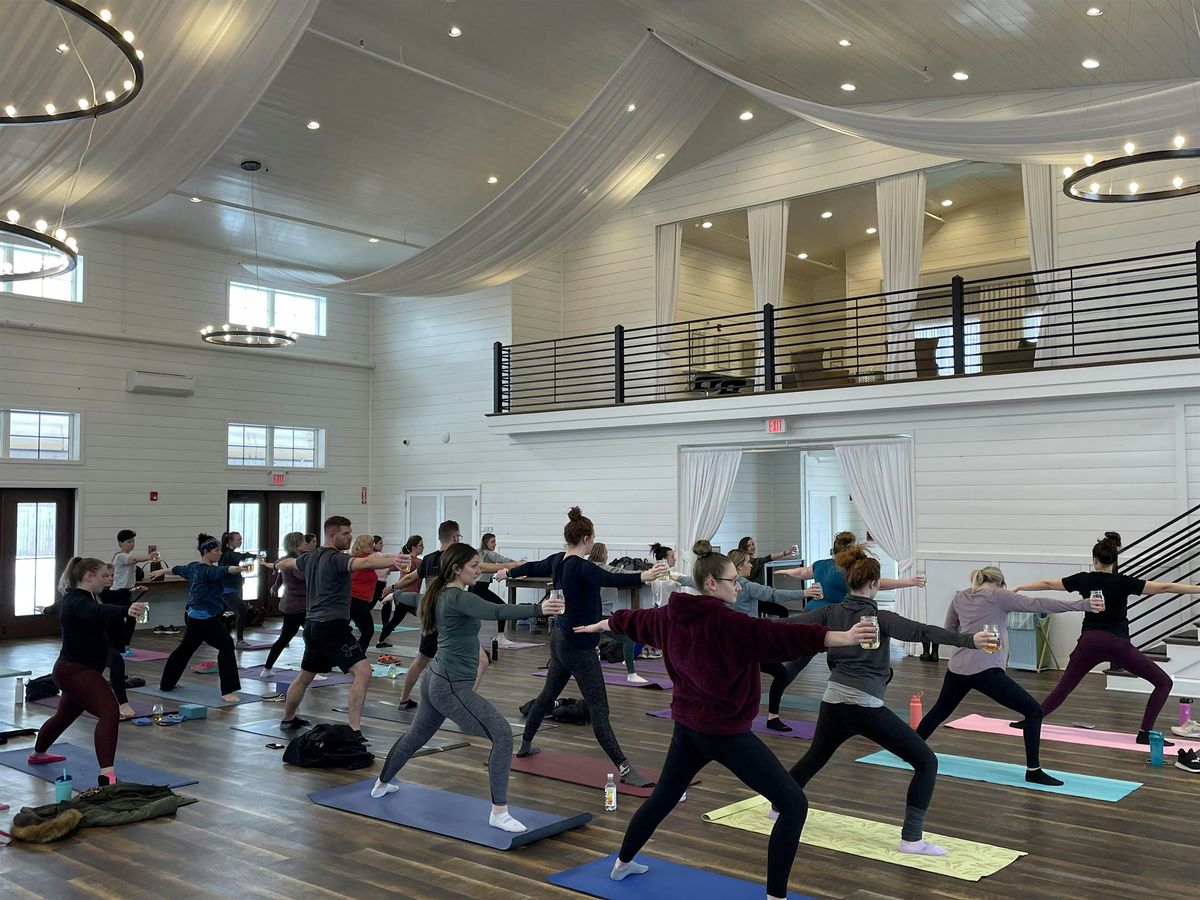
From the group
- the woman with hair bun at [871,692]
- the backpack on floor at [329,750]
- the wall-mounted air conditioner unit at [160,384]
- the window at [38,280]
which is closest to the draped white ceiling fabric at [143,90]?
the window at [38,280]

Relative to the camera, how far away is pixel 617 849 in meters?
4.81

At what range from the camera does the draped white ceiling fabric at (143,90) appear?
7223 mm

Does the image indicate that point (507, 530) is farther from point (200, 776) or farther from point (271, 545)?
point (200, 776)

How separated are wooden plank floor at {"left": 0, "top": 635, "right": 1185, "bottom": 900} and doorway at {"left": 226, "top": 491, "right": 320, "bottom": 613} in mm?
8897

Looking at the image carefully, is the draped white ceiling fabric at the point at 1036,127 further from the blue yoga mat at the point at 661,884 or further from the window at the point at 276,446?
the window at the point at 276,446

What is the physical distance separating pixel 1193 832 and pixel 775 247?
964 centimetres

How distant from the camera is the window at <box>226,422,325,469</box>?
16.0 m

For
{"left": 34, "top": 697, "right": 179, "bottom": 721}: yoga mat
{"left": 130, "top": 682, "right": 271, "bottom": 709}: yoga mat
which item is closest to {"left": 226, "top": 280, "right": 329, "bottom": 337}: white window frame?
{"left": 130, "top": 682, "right": 271, "bottom": 709}: yoga mat

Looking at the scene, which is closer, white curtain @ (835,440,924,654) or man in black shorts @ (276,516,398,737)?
man in black shorts @ (276,516,398,737)

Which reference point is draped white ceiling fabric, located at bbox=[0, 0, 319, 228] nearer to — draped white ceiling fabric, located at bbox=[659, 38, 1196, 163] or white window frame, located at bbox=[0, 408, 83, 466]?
draped white ceiling fabric, located at bbox=[659, 38, 1196, 163]

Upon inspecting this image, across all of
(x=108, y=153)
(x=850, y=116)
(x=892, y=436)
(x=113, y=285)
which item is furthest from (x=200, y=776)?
(x=113, y=285)

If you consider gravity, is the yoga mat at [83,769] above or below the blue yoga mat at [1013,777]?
above

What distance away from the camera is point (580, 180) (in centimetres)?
1062

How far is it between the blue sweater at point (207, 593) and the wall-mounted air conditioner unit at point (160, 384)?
6.81 m
